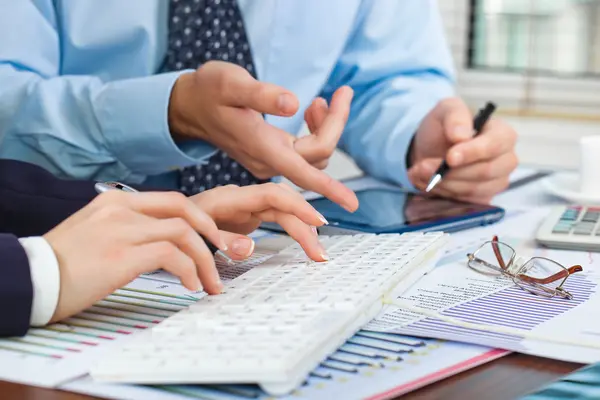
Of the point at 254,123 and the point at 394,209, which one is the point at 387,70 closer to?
the point at 394,209

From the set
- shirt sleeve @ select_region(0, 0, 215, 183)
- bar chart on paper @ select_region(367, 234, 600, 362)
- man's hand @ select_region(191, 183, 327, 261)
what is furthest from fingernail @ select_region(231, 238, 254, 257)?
shirt sleeve @ select_region(0, 0, 215, 183)

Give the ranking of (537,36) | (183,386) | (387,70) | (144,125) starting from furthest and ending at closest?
(537,36)
(387,70)
(144,125)
(183,386)

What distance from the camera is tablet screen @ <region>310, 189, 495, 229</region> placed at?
3.43ft

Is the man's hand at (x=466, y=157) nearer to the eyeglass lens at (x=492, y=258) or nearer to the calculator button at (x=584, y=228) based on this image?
the calculator button at (x=584, y=228)

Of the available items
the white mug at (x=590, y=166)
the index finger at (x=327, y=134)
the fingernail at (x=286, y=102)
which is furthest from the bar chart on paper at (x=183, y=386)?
the white mug at (x=590, y=166)

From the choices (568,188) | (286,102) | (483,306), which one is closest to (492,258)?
(483,306)

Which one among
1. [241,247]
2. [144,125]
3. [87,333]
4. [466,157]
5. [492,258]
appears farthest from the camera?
[466,157]

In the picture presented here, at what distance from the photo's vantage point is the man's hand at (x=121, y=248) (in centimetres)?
66

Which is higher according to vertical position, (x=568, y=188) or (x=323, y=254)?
(x=323, y=254)

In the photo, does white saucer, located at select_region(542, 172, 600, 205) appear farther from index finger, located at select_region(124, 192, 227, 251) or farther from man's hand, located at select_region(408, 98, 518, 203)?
index finger, located at select_region(124, 192, 227, 251)

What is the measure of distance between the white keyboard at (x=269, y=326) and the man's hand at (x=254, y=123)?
18 cm

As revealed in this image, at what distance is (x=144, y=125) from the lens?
3.65 feet

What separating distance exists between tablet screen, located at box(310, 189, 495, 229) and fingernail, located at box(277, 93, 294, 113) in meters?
0.20

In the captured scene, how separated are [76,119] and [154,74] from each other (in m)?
0.18
